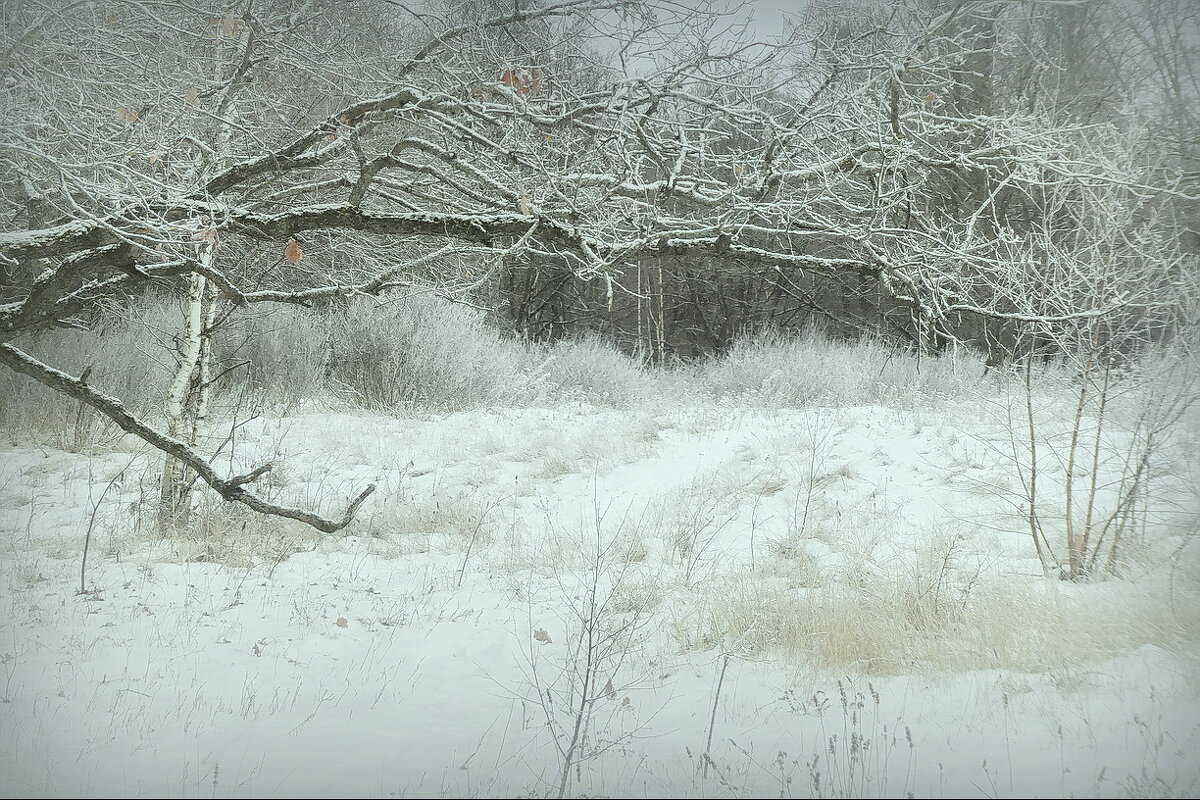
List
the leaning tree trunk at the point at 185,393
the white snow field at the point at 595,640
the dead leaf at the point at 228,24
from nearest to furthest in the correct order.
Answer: the white snow field at the point at 595,640 < the dead leaf at the point at 228,24 < the leaning tree trunk at the point at 185,393

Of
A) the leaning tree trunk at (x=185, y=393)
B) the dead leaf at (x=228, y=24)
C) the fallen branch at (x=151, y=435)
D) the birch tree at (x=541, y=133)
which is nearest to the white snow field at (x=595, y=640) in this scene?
the leaning tree trunk at (x=185, y=393)

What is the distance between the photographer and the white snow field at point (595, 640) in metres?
2.46

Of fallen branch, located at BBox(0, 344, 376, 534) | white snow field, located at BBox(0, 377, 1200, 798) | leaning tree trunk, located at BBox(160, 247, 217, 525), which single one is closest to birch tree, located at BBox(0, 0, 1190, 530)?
fallen branch, located at BBox(0, 344, 376, 534)

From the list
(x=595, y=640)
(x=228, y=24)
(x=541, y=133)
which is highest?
(x=228, y=24)

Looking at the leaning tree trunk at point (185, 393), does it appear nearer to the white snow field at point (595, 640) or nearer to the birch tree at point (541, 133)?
the white snow field at point (595, 640)

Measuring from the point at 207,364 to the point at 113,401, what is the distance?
10.7 ft

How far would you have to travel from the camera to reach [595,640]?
154 inches

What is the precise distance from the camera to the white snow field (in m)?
2.46

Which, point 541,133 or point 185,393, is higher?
point 541,133

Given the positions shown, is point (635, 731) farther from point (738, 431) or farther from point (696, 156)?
point (738, 431)

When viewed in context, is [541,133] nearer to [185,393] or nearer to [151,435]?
[151,435]

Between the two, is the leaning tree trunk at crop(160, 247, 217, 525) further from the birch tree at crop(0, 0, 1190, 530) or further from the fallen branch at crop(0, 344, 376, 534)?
the fallen branch at crop(0, 344, 376, 534)

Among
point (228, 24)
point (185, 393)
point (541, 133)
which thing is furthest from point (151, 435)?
point (185, 393)

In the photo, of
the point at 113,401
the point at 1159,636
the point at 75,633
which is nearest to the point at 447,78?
the point at 113,401
